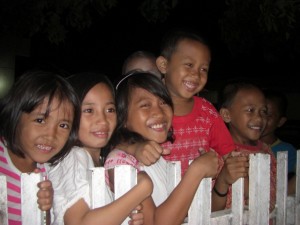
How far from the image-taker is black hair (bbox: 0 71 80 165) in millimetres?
1823

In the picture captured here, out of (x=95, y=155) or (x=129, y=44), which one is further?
(x=129, y=44)

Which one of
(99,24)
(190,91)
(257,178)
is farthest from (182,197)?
(99,24)

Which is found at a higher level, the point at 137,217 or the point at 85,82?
the point at 85,82

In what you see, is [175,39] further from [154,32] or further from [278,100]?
[154,32]

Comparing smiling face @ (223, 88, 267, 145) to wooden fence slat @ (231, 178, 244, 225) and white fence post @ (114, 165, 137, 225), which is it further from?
white fence post @ (114, 165, 137, 225)

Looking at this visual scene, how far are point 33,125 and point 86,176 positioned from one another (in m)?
0.43

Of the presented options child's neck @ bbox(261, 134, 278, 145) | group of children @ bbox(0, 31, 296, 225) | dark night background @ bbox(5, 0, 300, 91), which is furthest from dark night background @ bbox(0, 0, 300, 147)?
group of children @ bbox(0, 31, 296, 225)

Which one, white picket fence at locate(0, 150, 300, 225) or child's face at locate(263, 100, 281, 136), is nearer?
white picket fence at locate(0, 150, 300, 225)

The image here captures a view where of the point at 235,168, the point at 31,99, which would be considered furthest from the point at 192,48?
the point at 31,99

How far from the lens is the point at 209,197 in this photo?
186 cm

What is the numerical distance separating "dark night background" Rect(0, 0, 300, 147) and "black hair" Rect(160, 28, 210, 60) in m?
1.55

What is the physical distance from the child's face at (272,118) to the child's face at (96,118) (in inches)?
76.5

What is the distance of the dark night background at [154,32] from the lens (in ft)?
16.0

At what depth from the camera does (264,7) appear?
4.12 m
